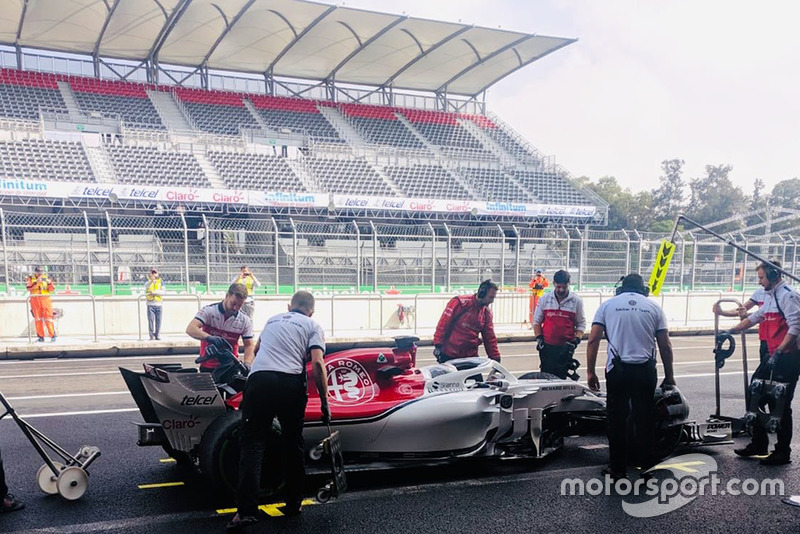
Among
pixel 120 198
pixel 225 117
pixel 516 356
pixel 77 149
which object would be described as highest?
pixel 225 117

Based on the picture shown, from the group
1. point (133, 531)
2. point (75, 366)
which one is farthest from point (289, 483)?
point (75, 366)

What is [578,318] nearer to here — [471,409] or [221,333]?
[471,409]

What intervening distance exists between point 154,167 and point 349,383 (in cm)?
2287

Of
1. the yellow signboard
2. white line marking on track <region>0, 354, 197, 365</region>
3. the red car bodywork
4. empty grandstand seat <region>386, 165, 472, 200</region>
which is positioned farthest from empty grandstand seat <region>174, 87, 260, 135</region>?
the red car bodywork

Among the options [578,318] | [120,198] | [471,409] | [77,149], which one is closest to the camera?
[471,409]

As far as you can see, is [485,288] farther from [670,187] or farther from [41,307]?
[670,187]

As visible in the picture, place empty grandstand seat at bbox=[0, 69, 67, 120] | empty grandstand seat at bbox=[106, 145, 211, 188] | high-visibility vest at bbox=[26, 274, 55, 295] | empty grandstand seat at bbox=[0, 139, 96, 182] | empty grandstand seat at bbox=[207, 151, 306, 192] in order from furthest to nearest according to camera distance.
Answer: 1. empty grandstand seat at bbox=[0, 69, 67, 120]
2. empty grandstand seat at bbox=[207, 151, 306, 192]
3. empty grandstand seat at bbox=[106, 145, 211, 188]
4. empty grandstand seat at bbox=[0, 139, 96, 182]
5. high-visibility vest at bbox=[26, 274, 55, 295]

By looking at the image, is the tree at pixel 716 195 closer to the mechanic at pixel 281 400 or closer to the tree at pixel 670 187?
the tree at pixel 670 187

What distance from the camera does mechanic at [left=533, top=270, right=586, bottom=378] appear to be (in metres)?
6.59

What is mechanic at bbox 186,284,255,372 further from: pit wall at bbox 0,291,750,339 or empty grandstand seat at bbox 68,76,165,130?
empty grandstand seat at bbox 68,76,165,130

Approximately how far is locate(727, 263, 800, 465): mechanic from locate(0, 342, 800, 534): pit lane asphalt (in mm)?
201

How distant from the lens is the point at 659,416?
5211 mm

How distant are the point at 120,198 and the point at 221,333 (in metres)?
18.3

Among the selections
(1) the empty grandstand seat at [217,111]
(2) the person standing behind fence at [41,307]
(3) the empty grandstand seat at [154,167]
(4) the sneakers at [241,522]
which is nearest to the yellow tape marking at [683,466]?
(4) the sneakers at [241,522]
